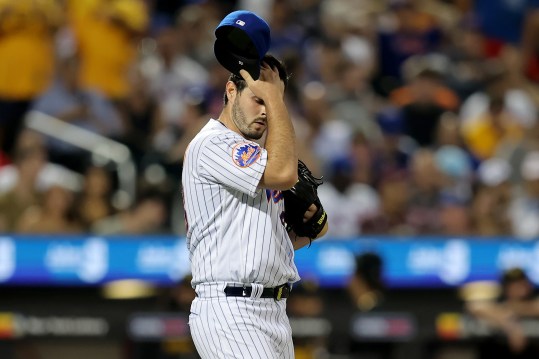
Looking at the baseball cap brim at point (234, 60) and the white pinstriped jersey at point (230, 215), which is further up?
the baseball cap brim at point (234, 60)

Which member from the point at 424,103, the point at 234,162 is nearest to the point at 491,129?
the point at 424,103

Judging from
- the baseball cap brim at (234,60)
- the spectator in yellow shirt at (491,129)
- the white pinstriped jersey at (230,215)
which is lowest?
the white pinstriped jersey at (230,215)

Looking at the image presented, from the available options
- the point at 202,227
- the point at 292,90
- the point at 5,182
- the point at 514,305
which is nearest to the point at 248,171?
the point at 202,227

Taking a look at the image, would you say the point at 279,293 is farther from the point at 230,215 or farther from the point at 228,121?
the point at 228,121

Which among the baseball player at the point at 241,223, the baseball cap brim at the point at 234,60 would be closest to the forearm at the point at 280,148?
the baseball player at the point at 241,223

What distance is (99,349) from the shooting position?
883cm

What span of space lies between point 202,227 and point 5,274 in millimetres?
4399

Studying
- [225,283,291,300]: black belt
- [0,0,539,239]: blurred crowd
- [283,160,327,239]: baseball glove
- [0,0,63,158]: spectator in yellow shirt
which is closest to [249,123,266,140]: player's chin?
[283,160,327,239]: baseball glove

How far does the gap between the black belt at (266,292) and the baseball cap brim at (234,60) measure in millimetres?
814

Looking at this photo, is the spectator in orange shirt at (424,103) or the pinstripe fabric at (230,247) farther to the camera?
the spectator in orange shirt at (424,103)

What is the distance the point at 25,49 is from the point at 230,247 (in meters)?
6.59

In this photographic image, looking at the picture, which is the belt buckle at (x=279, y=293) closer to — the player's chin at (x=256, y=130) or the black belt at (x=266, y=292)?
the black belt at (x=266, y=292)

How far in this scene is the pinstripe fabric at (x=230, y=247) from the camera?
4.54 m

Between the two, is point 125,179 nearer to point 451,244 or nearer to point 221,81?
point 221,81
